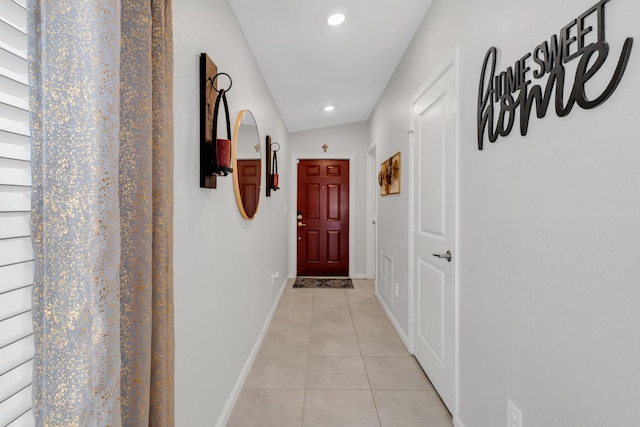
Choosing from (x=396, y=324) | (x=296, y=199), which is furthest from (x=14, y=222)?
(x=296, y=199)

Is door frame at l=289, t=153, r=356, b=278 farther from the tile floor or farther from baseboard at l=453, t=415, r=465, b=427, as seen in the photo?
baseboard at l=453, t=415, r=465, b=427

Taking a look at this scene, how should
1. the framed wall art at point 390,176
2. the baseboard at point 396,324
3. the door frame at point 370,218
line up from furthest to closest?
the door frame at point 370,218, the framed wall art at point 390,176, the baseboard at point 396,324

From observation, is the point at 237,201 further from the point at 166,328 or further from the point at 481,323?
the point at 481,323

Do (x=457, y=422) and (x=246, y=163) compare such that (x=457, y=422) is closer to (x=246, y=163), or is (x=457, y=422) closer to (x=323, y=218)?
(x=246, y=163)

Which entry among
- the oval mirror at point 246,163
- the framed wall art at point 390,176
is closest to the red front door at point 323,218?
the framed wall art at point 390,176

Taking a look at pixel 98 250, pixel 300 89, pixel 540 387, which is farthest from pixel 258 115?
pixel 540 387

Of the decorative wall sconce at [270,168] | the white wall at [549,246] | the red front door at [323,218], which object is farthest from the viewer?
the red front door at [323,218]

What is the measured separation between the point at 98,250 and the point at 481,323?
1526 mm

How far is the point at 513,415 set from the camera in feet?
3.91

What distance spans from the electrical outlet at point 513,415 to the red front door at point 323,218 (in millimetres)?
3870

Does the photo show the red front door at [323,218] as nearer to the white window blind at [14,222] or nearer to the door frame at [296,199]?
the door frame at [296,199]

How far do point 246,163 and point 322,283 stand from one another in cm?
293

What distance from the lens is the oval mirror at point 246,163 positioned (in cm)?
197

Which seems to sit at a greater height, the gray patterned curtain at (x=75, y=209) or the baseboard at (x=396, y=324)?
the gray patterned curtain at (x=75, y=209)
